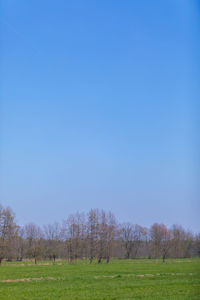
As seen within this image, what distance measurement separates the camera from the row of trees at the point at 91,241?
57419mm

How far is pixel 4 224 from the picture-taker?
185 ft

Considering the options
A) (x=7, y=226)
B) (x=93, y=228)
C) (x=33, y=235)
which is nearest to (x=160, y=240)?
(x=93, y=228)

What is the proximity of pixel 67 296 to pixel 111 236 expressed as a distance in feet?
174

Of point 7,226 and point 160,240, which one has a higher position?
point 7,226

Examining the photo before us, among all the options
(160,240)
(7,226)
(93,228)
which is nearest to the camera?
(7,226)

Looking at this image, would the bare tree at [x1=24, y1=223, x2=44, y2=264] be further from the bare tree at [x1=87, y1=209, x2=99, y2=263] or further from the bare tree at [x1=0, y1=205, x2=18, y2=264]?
the bare tree at [x1=0, y1=205, x2=18, y2=264]

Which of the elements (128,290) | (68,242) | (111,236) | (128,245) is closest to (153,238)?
(128,245)

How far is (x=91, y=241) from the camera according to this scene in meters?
64.4

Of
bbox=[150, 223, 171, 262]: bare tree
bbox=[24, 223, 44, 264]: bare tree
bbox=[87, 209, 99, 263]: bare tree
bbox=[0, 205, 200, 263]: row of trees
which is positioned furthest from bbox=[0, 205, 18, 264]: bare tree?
bbox=[150, 223, 171, 262]: bare tree

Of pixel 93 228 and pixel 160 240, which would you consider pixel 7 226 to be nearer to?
pixel 93 228

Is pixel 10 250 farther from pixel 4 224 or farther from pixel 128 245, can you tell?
pixel 128 245

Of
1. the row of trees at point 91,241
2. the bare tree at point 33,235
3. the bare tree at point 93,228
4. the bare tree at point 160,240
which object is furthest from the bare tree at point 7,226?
the bare tree at point 160,240

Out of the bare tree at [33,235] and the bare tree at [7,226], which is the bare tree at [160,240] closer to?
the bare tree at [33,235]

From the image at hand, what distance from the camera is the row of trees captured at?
57.4m
